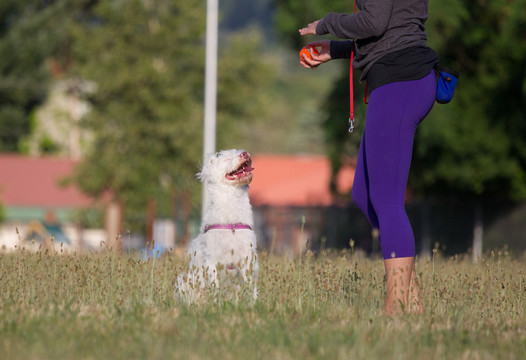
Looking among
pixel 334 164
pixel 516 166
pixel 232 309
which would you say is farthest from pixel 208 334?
pixel 334 164

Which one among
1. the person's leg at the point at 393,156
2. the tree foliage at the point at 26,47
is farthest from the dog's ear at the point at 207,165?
the tree foliage at the point at 26,47

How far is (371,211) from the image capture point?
17.1ft

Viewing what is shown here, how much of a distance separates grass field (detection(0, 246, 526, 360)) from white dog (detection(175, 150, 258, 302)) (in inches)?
7.8

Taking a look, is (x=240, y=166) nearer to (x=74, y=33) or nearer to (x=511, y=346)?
(x=511, y=346)

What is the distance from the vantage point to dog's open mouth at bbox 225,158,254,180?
5941mm

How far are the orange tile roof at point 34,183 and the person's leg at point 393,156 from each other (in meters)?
38.6

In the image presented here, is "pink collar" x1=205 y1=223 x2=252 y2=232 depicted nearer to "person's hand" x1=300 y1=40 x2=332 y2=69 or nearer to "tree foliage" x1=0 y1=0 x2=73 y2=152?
"person's hand" x1=300 y1=40 x2=332 y2=69

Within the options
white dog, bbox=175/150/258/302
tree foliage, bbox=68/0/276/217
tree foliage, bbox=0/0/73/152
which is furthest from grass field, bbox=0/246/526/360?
tree foliage, bbox=0/0/73/152

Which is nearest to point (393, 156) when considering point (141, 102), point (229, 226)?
point (229, 226)

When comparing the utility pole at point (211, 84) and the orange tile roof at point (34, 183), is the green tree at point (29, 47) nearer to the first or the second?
the orange tile roof at point (34, 183)

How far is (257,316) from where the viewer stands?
173 inches

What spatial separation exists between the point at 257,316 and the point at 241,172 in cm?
181

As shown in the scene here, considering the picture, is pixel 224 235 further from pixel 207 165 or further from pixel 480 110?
pixel 480 110

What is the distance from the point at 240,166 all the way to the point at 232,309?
5.41ft
